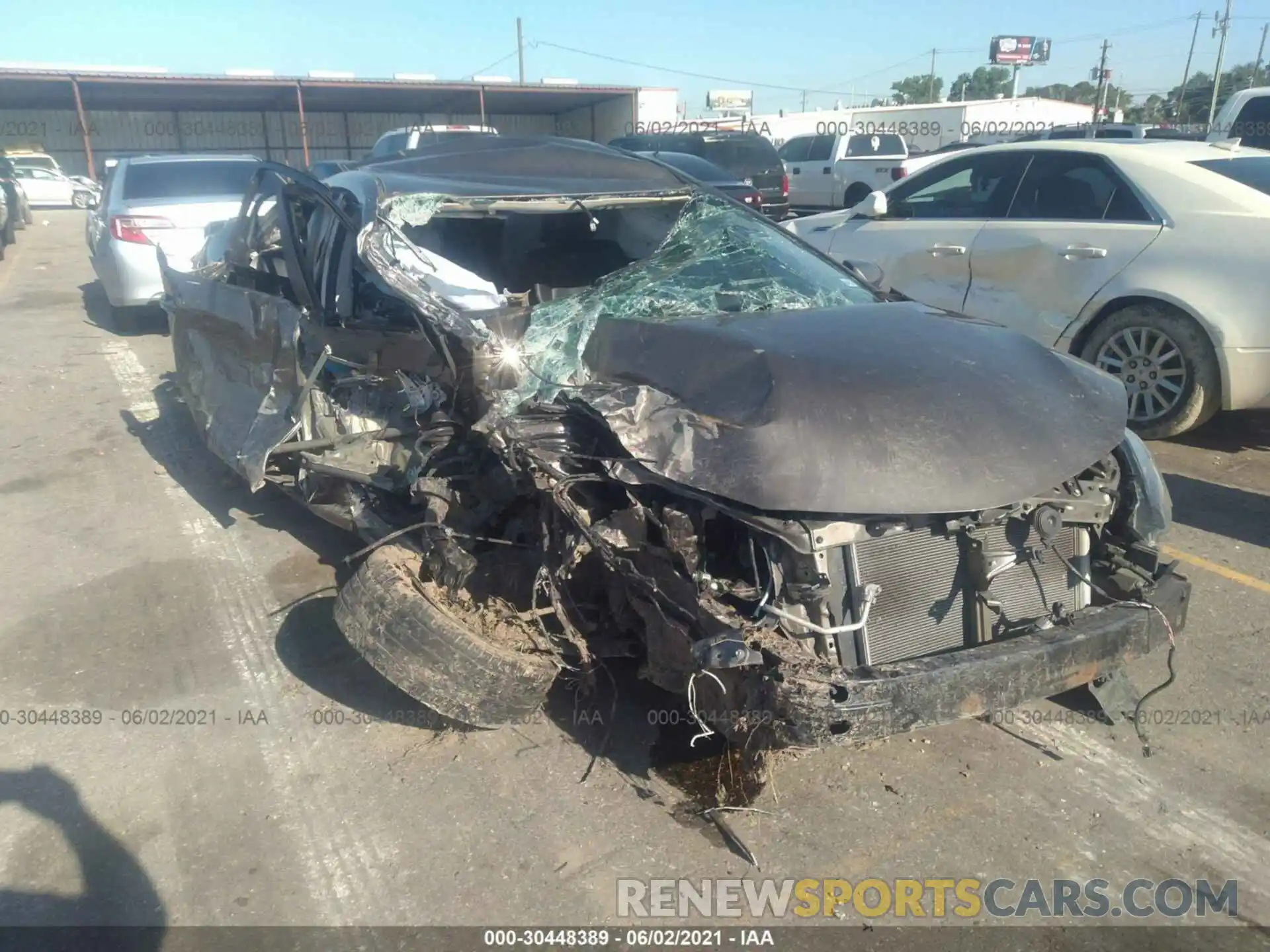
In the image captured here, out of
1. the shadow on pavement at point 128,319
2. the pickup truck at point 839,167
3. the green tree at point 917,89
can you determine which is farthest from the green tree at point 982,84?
the shadow on pavement at point 128,319

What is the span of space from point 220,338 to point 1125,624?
175 inches

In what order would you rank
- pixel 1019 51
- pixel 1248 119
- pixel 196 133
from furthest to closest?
1. pixel 1019 51
2. pixel 196 133
3. pixel 1248 119

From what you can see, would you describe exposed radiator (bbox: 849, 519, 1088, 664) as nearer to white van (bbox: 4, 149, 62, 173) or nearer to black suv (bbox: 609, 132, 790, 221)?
black suv (bbox: 609, 132, 790, 221)

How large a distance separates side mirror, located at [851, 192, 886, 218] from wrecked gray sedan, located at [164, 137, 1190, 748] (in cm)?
261

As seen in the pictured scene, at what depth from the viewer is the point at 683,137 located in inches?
662

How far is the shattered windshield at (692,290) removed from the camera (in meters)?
3.58

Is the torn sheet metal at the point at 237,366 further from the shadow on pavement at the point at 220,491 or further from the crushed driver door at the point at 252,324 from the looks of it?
the shadow on pavement at the point at 220,491

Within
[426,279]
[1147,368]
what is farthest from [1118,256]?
[426,279]

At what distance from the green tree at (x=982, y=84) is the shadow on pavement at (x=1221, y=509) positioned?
85.1 meters

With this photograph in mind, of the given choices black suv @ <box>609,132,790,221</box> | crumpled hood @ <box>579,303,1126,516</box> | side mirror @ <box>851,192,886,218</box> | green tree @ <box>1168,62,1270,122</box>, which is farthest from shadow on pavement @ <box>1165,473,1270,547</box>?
green tree @ <box>1168,62,1270,122</box>

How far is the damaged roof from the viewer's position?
4.30 metres

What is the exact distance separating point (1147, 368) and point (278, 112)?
36.9 m

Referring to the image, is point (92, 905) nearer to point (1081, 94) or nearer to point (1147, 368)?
point (1147, 368)

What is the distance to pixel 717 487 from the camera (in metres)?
2.64
